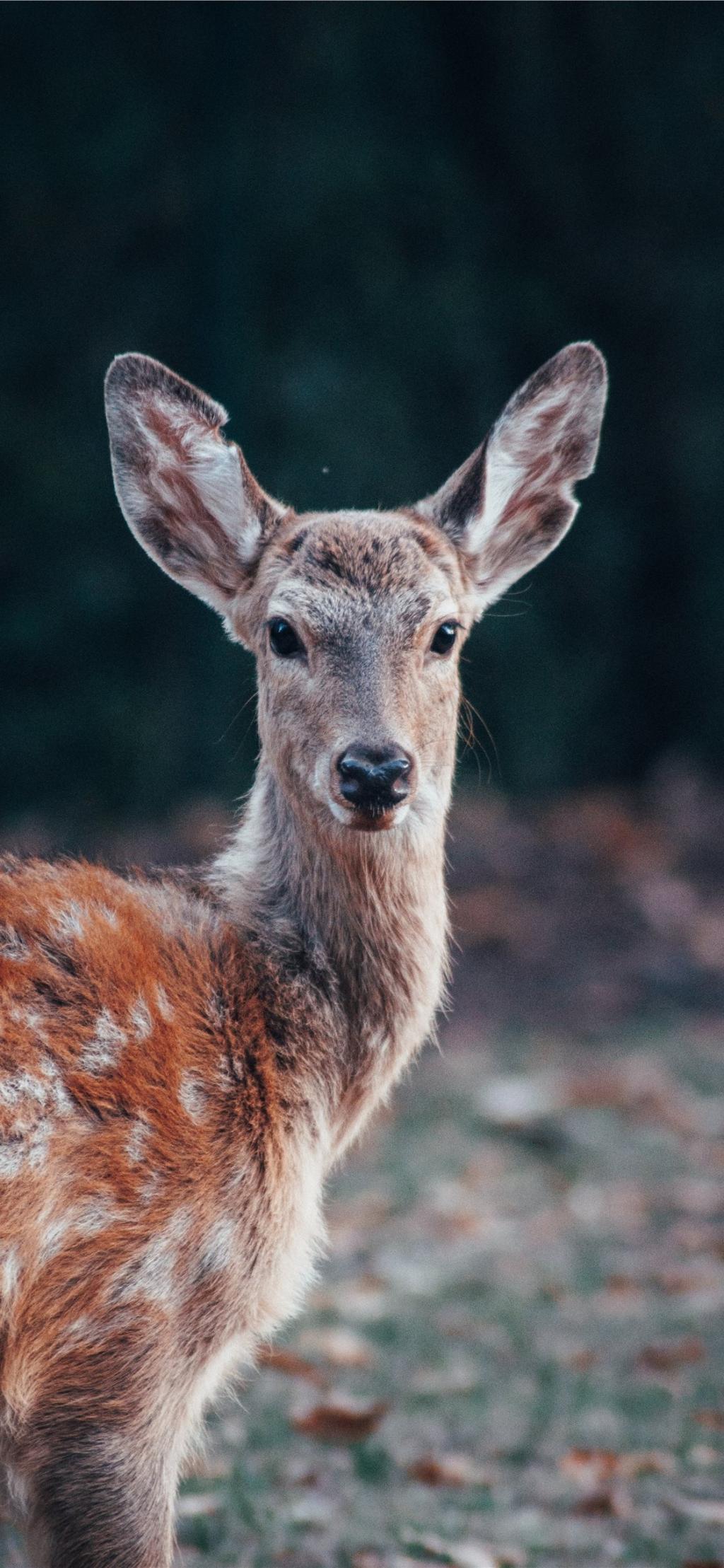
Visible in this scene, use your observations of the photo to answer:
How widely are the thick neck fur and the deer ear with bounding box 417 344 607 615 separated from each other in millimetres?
845

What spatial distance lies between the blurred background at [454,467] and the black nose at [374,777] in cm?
279

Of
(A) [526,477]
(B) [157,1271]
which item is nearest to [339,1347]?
(B) [157,1271]

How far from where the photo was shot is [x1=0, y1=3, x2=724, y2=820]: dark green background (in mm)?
10922

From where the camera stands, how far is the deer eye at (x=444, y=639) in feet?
13.1

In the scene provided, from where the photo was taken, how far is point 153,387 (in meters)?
4.13

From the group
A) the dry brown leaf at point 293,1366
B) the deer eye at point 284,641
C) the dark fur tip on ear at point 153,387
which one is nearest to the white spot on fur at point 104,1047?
the deer eye at point 284,641

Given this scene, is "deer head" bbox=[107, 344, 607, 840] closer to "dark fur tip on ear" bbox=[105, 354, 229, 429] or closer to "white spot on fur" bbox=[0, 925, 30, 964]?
"dark fur tip on ear" bbox=[105, 354, 229, 429]

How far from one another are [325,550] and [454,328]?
8.59 m

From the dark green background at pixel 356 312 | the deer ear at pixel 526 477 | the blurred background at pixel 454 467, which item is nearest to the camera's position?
the deer ear at pixel 526 477

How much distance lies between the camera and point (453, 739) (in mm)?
4145

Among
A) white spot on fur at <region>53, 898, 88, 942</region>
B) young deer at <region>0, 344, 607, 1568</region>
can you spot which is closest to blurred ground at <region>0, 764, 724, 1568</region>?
young deer at <region>0, 344, 607, 1568</region>

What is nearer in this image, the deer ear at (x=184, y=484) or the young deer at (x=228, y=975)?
the young deer at (x=228, y=975)

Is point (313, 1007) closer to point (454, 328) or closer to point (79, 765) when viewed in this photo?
point (79, 765)

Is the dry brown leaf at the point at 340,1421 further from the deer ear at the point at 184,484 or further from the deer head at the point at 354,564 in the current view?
the deer ear at the point at 184,484
